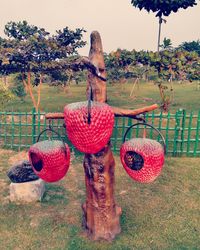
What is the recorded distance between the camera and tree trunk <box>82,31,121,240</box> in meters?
4.10

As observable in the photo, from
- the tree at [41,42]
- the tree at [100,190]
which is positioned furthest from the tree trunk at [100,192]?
the tree at [41,42]

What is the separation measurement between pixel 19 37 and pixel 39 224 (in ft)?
38.9

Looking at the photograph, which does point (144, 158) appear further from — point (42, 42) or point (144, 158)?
point (42, 42)

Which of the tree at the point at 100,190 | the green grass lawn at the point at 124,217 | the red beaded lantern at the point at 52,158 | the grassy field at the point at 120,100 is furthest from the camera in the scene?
the grassy field at the point at 120,100

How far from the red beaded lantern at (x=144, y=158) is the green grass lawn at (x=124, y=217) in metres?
2.13

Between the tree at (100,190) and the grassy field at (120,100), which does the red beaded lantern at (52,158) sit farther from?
the grassy field at (120,100)

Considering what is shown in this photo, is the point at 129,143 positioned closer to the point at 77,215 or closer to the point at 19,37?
the point at 77,215

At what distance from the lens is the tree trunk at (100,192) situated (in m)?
4.10

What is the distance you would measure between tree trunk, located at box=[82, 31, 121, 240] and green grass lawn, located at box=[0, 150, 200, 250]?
20 cm

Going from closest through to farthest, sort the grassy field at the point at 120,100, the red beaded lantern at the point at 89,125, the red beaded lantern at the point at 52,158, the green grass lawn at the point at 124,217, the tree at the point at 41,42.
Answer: the red beaded lantern at the point at 89,125, the red beaded lantern at the point at 52,158, the green grass lawn at the point at 124,217, the tree at the point at 41,42, the grassy field at the point at 120,100

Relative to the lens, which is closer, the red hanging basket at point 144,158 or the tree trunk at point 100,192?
the red hanging basket at point 144,158

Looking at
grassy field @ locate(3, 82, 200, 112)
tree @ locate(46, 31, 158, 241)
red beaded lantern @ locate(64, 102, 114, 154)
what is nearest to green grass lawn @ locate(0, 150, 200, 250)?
tree @ locate(46, 31, 158, 241)

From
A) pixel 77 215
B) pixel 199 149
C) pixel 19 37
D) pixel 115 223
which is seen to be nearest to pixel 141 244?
pixel 115 223

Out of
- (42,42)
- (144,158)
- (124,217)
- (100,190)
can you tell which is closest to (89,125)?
(144,158)
